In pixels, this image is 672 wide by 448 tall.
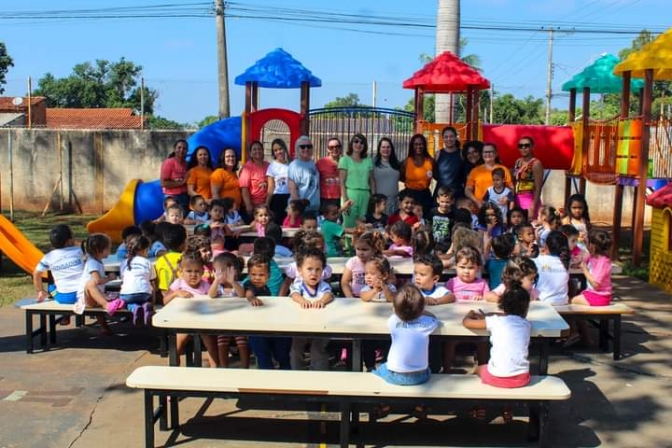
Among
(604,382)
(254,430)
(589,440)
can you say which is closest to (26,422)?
(254,430)

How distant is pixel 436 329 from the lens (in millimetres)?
4664

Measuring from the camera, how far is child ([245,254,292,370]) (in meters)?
5.67

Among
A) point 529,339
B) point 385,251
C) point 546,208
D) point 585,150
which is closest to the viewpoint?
point 529,339

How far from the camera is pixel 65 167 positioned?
17.2 m

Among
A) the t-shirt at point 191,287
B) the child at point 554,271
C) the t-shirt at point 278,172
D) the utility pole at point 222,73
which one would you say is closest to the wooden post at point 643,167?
the child at point 554,271

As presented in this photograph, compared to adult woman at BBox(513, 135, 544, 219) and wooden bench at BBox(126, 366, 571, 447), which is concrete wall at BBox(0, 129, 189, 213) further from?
wooden bench at BBox(126, 366, 571, 447)

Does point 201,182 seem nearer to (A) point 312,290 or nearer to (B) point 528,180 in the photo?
(B) point 528,180

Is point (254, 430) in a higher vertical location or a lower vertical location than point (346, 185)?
lower

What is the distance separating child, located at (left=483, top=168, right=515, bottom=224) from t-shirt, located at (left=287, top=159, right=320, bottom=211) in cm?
197

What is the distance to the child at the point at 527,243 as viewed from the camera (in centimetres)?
692

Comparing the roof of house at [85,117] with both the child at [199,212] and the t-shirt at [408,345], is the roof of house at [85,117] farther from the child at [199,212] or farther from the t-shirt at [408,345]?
the t-shirt at [408,345]

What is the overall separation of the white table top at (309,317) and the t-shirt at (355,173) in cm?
347

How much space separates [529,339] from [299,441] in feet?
5.20

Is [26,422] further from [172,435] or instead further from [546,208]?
[546,208]
